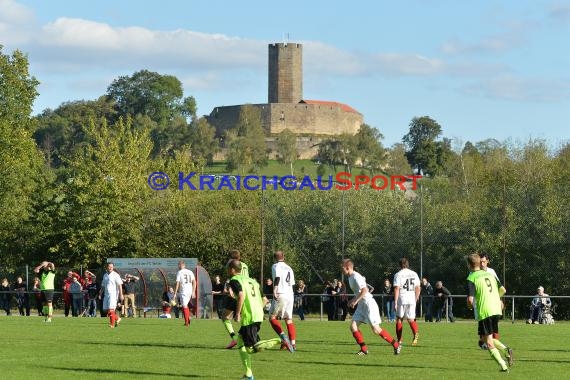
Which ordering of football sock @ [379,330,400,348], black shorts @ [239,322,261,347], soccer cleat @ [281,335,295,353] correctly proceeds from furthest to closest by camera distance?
soccer cleat @ [281,335,295,353]
football sock @ [379,330,400,348]
black shorts @ [239,322,261,347]

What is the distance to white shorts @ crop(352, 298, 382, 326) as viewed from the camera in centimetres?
2081

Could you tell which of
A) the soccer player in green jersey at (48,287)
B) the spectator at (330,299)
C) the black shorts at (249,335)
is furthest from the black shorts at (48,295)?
the black shorts at (249,335)

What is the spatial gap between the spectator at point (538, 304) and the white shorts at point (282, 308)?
18651 millimetres

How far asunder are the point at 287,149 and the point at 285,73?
79.9ft

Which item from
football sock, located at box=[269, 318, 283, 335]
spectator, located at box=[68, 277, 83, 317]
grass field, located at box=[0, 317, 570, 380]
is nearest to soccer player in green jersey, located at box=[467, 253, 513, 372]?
grass field, located at box=[0, 317, 570, 380]

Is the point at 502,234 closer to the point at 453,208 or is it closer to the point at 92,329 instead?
the point at 453,208

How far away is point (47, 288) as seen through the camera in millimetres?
35188

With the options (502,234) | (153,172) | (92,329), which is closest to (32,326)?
(92,329)

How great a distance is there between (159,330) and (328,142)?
142148mm

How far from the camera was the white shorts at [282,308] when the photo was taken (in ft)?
74.2

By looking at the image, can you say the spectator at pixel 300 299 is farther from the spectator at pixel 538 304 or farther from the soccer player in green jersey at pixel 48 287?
the soccer player in green jersey at pixel 48 287

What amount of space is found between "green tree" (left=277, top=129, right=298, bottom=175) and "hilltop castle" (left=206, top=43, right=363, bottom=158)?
10565 millimetres

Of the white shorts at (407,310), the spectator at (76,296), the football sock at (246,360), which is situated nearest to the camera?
the football sock at (246,360)

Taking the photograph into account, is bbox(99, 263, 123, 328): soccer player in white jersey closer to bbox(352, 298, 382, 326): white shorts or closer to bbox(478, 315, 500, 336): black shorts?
bbox(352, 298, 382, 326): white shorts
